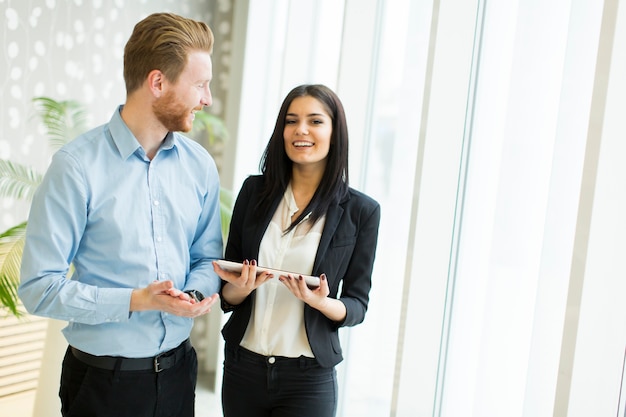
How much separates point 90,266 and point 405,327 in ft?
5.01

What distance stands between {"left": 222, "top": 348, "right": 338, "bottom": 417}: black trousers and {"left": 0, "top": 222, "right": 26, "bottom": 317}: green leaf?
1.24 m

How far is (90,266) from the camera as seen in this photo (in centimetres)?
163

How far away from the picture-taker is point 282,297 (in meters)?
1.94

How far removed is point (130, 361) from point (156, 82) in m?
0.74

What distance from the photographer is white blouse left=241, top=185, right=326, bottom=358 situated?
1.88 m

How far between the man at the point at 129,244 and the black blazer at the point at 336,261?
0.23 meters

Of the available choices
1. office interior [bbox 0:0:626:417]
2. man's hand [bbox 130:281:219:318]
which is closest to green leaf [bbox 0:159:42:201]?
office interior [bbox 0:0:626:417]

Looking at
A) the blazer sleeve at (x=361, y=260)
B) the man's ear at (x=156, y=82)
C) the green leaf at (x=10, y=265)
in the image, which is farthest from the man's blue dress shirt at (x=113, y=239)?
the green leaf at (x=10, y=265)

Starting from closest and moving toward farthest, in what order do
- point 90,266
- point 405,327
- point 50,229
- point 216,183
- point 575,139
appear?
point 50,229 → point 90,266 → point 216,183 → point 575,139 → point 405,327

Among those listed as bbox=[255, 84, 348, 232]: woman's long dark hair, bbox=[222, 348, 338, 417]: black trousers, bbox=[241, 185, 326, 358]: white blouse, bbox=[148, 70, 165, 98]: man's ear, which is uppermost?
bbox=[148, 70, 165, 98]: man's ear

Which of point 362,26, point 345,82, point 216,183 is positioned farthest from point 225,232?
point 216,183

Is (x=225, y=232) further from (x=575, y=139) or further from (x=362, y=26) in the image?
(x=575, y=139)

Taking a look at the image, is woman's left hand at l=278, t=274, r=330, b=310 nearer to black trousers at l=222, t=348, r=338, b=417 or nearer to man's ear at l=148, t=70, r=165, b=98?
black trousers at l=222, t=348, r=338, b=417

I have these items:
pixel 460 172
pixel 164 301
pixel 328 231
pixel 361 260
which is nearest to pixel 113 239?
pixel 164 301
